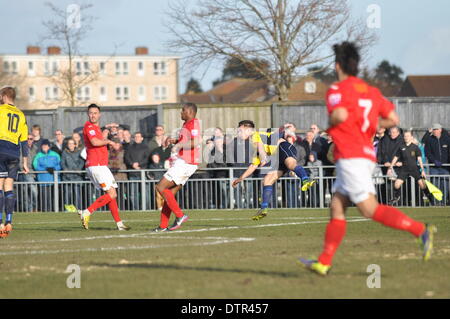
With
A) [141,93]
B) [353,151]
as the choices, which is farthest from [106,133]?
[141,93]

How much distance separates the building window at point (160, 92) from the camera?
134 meters

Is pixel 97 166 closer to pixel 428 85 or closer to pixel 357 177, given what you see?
pixel 357 177

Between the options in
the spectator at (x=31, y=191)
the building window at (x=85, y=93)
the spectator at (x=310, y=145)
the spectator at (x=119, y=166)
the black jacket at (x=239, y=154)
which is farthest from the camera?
the building window at (x=85, y=93)

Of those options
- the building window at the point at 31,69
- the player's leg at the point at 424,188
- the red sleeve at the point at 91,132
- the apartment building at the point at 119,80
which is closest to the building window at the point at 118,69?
the apartment building at the point at 119,80

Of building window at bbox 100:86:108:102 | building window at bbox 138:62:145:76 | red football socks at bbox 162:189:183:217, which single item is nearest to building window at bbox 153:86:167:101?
building window at bbox 138:62:145:76

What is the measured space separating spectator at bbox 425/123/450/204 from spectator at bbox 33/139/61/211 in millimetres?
9499

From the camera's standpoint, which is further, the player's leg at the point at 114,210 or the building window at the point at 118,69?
the building window at the point at 118,69

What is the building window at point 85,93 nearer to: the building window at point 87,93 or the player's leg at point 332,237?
the building window at point 87,93

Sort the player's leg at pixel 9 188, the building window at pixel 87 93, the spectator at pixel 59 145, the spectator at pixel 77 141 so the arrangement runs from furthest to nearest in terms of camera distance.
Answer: the building window at pixel 87 93 < the spectator at pixel 59 145 < the spectator at pixel 77 141 < the player's leg at pixel 9 188

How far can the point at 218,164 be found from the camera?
2212 cm

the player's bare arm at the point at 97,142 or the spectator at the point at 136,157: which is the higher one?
the player's bare arm at the point at 97,142

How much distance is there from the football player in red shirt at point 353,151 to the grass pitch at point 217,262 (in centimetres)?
38

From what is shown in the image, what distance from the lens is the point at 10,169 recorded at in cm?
1372
